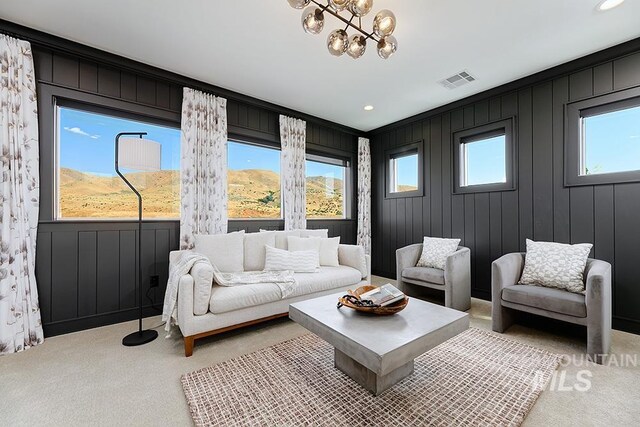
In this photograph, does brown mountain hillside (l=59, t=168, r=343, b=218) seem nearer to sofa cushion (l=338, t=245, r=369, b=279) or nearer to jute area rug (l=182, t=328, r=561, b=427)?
sofa cushion (l=338, t=245, r=369, b=279)

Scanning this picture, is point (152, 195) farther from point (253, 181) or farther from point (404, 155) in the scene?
point (404, 155)

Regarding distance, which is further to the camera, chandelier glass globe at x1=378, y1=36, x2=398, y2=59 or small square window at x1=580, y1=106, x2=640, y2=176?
small square window at x1=580, y1=106, x2=640, y2=176

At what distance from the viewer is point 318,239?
354 centimetres

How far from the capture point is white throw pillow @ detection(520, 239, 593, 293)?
2453 mm

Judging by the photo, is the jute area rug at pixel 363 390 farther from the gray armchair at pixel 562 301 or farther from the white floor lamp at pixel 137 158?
the white floor lamp at pixel 137 158

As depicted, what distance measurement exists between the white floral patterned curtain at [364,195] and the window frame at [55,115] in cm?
340

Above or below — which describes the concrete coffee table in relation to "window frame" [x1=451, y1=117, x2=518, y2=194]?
below

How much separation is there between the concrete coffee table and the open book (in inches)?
3.9

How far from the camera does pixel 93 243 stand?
2.77m

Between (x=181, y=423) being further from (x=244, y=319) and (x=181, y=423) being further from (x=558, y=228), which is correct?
(x=558, y=228)

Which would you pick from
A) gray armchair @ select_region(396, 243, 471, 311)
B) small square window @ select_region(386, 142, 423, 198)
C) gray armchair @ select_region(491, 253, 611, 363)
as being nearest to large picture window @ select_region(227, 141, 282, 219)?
gray armchair @ select_region(396, 243, 471, 311)

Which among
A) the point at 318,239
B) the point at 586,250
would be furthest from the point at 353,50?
the point at 586,250

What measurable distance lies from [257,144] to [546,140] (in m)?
3.66

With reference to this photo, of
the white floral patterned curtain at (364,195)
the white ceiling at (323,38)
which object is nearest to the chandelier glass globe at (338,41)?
the white ceiling at (323,38)
